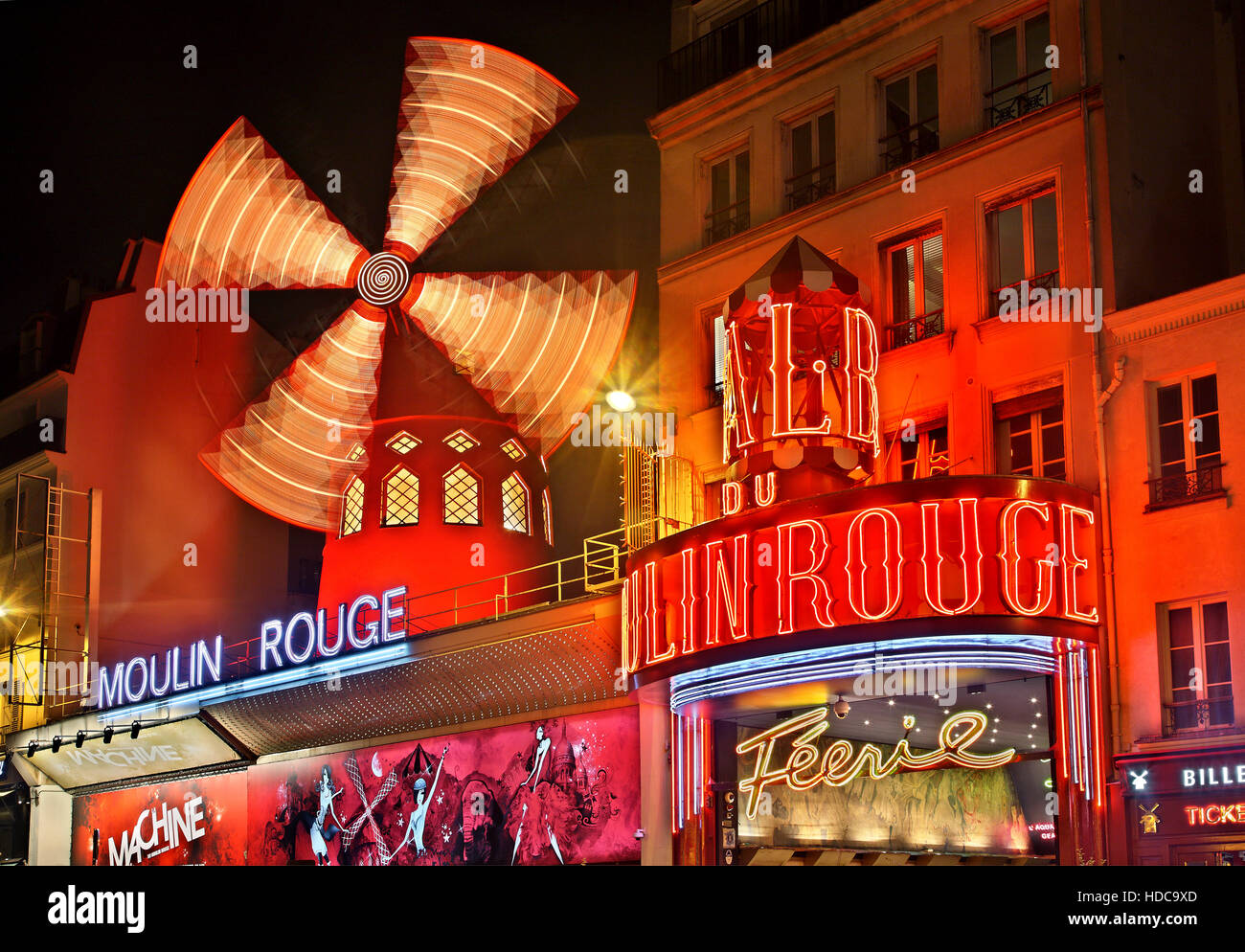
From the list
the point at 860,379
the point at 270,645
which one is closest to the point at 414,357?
the point at 270,645

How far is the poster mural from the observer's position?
15695 mm

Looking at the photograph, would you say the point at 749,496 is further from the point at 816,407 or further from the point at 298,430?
the point at 298,430

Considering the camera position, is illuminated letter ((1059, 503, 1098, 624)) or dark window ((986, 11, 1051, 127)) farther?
dark window ((986, 11, 1051, 127))

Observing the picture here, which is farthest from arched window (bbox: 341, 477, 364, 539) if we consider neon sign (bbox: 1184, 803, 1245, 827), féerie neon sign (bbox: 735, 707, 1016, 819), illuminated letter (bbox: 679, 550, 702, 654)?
neon sign (bbox: 1184, 803, 1245, 827)

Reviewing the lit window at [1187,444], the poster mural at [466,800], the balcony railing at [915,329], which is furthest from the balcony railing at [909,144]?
the poster mural at [466,800]

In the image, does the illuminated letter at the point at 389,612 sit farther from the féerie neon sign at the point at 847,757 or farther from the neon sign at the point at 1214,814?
the neon sign at the point at 1214,814

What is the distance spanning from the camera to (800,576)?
12.4 meters

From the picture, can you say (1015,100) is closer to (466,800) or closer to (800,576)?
(800,576)

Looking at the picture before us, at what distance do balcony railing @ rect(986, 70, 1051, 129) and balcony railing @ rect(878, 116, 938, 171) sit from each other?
0.69m

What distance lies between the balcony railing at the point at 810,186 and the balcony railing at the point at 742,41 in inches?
58.7

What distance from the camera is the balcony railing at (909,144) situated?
14992 mm

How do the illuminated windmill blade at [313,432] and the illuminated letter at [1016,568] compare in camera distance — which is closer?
the illuminated letter at [1016,568]

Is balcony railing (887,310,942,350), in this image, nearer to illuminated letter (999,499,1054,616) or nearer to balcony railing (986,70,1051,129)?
balcony railing (986,70,1051,129)
